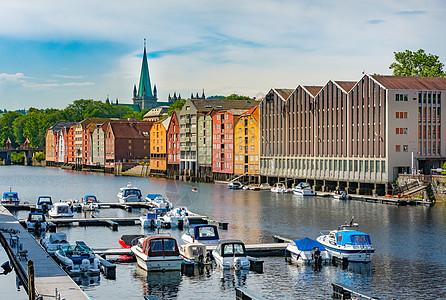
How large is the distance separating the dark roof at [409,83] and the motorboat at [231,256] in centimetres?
6505

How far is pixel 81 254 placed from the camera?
45.5 meters

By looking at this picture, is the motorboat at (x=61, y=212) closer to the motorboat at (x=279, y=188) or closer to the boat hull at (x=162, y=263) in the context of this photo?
the boat hull at (x=162, y=263)

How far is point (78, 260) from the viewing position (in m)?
44.7

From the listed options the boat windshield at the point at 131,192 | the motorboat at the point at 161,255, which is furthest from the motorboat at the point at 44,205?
the motorboat at the point at 161,255

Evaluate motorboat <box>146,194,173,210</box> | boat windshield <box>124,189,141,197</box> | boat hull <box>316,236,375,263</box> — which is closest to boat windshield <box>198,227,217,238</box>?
boat hull <box>316,236,375,263</box>

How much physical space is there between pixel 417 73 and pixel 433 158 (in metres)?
48.6

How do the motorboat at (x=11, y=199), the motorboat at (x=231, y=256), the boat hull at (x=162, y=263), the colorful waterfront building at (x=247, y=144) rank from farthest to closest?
the colorful waterfront building at (x=247, y=144) < the motorboat at (x=11, y=199) < the motorboat at (x=231, y=256) < the boat hull at (x=162, y=263)

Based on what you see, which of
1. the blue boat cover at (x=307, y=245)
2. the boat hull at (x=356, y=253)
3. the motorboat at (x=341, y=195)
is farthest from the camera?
the motorboat at (x=341, y=195)

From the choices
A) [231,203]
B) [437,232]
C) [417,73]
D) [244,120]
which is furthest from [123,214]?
[417,73]

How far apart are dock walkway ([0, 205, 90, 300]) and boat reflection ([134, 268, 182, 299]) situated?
5.52 meters

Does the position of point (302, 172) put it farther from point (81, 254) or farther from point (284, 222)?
point (81, 254)

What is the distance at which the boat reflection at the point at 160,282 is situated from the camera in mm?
40656

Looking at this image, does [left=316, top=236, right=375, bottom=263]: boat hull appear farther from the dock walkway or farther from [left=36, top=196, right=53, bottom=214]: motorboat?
[left=36, top=196, right=53, bottom=214]: motorboat

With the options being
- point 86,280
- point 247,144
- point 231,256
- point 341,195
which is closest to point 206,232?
point 231,256
